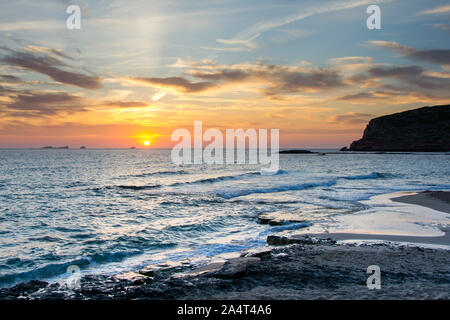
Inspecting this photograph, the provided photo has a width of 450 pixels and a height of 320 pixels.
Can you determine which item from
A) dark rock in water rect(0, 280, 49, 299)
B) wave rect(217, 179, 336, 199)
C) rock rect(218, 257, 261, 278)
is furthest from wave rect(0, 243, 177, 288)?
wave rect(217, 179, 336, 199)

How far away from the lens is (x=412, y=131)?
164 m

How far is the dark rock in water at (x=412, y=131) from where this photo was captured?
15462 cm

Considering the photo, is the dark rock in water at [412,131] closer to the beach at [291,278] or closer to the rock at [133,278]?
the beach at [291,278]

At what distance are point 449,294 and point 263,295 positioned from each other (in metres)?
3.48

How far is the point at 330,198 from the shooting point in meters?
24.4

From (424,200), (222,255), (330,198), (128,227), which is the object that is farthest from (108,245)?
(424,200)

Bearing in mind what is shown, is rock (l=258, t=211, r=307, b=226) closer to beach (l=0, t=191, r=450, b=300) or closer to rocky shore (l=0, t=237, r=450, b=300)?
beach (l=0, t=191, r=450, b=300)

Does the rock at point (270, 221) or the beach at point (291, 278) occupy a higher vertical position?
the beach at point (291, 278)

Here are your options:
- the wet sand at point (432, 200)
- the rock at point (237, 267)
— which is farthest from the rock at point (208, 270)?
the wet sand at point (432, 200)

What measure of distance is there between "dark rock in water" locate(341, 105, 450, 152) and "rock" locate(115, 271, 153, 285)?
17398 cm

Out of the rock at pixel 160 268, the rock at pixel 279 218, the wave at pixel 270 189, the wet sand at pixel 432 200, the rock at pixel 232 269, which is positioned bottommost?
the wave at pixel 270 189

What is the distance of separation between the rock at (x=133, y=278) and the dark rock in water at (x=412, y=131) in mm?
173982
